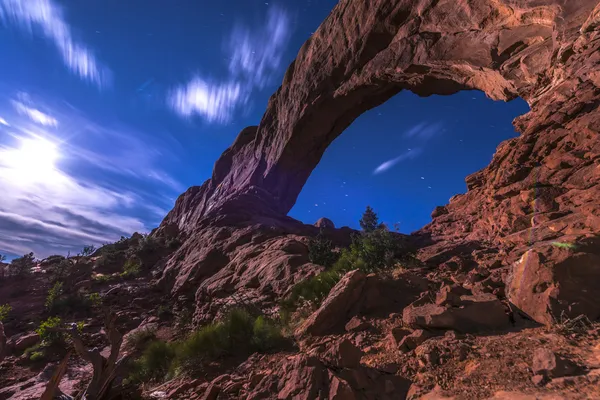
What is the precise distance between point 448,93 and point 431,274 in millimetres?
16901

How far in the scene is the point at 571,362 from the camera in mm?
2816

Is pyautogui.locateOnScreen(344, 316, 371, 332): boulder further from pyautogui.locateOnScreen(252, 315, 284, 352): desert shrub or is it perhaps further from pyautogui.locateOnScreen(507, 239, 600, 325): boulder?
pyautogui.locateOnScreen(507, 239, 600, 325): boulder

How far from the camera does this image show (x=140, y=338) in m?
12.2

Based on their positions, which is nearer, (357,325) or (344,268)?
(357,325)

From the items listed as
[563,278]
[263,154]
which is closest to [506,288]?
[563,278]

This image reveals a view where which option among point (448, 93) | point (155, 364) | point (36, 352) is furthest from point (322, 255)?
point (448, 93)

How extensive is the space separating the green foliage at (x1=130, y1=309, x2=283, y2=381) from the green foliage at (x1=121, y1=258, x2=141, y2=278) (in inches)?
674

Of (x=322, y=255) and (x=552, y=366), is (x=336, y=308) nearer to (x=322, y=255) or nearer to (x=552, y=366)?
(x=552, y=366)

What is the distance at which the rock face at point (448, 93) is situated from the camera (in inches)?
288

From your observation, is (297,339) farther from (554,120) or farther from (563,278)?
(554,120)

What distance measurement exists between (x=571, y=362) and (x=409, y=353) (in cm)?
176

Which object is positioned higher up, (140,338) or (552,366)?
(552,366)

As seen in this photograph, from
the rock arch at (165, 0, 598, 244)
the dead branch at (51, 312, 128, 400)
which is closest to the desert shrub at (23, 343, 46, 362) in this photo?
the dead branch at (51, 312, 128, 400)

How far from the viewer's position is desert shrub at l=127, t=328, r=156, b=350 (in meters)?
11.9
